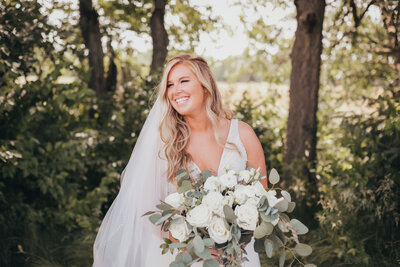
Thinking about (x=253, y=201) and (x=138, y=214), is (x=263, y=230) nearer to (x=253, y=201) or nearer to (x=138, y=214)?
(x=253, y=201)

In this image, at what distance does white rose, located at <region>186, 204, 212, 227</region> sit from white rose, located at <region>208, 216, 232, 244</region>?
1.5 inches

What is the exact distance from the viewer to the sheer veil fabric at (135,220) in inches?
102

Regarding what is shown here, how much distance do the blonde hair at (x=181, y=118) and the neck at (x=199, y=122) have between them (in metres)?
0.03

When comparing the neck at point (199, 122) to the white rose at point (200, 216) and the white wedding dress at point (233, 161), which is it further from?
the white rose at point (200, 216)

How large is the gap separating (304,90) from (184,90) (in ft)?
10.7

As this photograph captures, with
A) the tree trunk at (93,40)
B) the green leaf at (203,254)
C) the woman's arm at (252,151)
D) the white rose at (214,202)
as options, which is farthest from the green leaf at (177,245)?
the tree trunk at (93,40)

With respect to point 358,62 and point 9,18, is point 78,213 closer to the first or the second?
point 9,18

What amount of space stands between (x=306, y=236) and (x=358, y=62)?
4.90m

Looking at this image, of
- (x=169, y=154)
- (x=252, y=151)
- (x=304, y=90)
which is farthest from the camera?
(x=304, y=90)

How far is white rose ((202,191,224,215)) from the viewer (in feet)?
6.85

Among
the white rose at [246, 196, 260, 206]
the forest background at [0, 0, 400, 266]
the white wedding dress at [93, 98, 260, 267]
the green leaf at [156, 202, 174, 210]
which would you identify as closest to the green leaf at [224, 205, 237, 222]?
the white rose at [246, 196, 260, 206]

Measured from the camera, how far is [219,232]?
81.0 inches

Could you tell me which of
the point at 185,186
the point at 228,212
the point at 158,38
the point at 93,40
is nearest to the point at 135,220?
the point at 185,186

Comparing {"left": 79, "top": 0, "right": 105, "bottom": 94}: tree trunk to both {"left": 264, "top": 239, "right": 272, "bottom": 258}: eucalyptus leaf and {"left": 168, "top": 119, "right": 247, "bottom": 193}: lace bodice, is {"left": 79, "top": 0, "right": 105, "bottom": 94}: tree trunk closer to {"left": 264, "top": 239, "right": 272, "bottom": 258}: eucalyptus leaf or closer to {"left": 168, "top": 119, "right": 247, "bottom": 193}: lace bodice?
{"left": 168, "top": 119, "right": 247, "bottom": 193}: lace bodice
